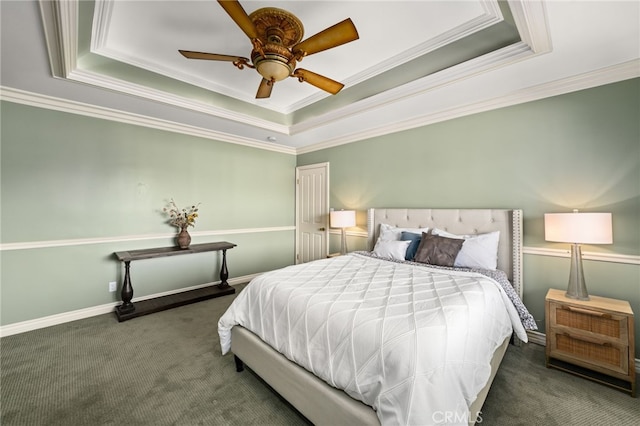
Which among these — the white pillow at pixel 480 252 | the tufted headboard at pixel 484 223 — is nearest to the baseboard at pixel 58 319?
the tufted headboard at pixel 484 223

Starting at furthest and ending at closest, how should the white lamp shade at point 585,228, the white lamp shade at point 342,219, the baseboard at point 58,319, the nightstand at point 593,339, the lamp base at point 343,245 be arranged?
1. the lamp base at point 343,245
2. the white lamp shade at point 342,219
3. the baseboard at point 58,319
4. the white lamp shade at point 585,228
5. the nightstand at point 593,339

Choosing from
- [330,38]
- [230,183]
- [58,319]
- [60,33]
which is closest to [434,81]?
[330,38]

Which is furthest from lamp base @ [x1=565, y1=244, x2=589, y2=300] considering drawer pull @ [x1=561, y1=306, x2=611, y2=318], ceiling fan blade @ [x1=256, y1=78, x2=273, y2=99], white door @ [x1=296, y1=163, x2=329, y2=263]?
white door @ [x1=296, y1=163, x2=329, y2=263]

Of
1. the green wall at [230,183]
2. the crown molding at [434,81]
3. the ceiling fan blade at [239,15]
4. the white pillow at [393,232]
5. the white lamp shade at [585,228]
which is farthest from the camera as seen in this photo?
the white pillow at [393,232]

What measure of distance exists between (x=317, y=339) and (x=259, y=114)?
338cm

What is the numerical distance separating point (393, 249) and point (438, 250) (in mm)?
485

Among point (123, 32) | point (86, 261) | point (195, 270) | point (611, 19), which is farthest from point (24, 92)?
point (611, 19)

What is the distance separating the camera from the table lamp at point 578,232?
2039mm

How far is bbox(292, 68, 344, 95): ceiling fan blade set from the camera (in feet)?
6.94

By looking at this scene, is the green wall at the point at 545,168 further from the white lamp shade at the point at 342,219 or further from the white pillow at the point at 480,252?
the white lamp shade at the point at 342,219

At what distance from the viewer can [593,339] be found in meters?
2.02

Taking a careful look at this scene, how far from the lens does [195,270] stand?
4.11 m

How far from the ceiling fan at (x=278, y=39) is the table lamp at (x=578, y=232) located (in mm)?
2189

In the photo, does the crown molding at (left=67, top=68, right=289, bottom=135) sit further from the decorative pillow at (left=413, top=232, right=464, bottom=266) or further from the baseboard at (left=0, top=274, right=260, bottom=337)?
the decorative pillow at (left=413, top=232, right=464, bottom=266)
